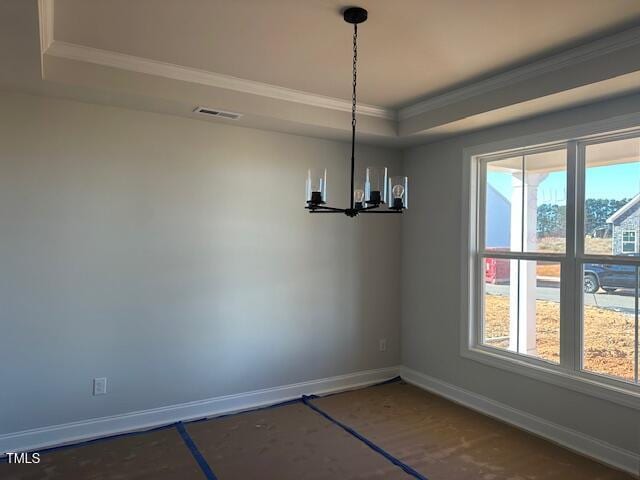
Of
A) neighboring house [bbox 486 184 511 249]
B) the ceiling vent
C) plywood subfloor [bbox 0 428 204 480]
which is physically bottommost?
plywood subfloor [bbox 0 428 204 480]

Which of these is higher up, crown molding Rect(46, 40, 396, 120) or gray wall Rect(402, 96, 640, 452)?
crown molding Rect(46, 40, 396, 120)

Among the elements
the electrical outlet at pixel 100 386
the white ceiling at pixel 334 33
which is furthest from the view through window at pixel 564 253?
the electrical outlet at pixel 100 386

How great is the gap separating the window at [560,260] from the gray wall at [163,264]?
1.20m

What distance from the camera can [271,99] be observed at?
3.74 metres

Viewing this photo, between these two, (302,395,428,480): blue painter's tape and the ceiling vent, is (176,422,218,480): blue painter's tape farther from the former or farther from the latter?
the ceiling vent

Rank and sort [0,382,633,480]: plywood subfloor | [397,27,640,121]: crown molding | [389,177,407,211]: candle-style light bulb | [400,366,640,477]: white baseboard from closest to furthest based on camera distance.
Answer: [389,177,407,211]: candle-style light bulb → [397,27,640,121]: crown molding → [0,382,633,480]: plywood subfloor → [400,366,640,477]: white baseboard

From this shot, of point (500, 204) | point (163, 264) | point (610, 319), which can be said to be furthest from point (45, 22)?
point (610, 319)

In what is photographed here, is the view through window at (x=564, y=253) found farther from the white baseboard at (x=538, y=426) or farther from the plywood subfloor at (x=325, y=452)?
the plywood subfloor at (x=325, y=452)

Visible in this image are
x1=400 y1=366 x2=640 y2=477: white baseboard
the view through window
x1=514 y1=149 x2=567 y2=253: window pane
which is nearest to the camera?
x1=400 y1=366 x2=640 y2=477: white baseboard

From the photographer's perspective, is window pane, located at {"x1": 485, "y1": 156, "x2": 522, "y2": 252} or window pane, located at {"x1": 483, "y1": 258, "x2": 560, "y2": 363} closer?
window pane, located at {"x1": 483, "y1": 258, "x2": 560, "y2": 363}

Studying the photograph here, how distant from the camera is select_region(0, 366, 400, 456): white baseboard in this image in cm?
321

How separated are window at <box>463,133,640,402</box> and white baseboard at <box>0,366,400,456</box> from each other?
1.29m

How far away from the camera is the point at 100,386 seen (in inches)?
136

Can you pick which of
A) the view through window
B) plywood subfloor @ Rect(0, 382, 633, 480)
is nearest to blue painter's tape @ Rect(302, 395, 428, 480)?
plywood subfloor @ Rect(0, 382, 633, 480)
